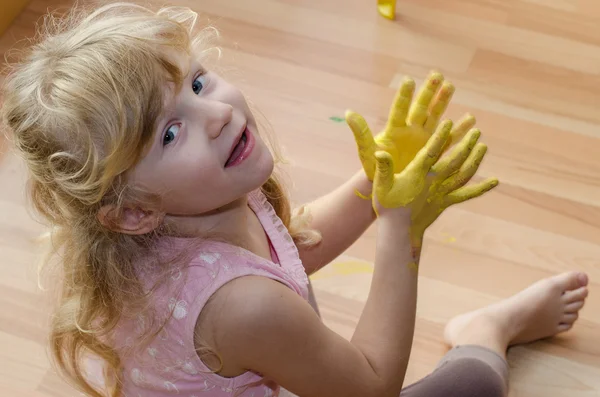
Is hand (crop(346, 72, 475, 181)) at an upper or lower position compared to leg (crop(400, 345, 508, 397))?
upper

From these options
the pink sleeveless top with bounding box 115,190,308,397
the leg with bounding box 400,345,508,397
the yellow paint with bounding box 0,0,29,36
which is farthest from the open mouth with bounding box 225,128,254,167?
the yellow paint with bounding box 0,0,29,36

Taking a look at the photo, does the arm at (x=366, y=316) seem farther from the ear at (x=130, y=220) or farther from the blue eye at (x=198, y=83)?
the blue eye at (x=198, y=83)

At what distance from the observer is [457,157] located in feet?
3.31

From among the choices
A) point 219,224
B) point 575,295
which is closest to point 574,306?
point 575,295

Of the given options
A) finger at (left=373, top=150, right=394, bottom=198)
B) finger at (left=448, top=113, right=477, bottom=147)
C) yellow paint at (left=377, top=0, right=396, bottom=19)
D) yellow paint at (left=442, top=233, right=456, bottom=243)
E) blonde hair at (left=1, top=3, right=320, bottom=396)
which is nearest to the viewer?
blonde hair at (left=1, top=3, right=320, bottom=396)

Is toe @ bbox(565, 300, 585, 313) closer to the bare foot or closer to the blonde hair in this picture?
the bare foot

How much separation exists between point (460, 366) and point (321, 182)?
461mm

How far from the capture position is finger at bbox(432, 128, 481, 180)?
997mm

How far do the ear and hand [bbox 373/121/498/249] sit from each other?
25cm

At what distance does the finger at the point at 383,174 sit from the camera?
38.8 inches

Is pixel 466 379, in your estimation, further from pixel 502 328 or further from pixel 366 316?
pixel 366 316

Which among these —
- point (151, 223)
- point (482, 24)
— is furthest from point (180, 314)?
point (482, 24)

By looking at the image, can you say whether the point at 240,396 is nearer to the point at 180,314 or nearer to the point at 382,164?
the point at 180,314

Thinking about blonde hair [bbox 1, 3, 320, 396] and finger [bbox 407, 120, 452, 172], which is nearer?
blonde hair [bbox 1, 3, 320, 396]
